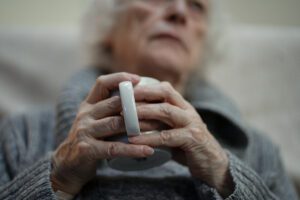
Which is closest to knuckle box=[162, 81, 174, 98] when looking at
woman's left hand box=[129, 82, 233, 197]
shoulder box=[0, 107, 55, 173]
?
woman's left hand box=[129, 82, 233, 197]

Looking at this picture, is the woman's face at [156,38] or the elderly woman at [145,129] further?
the woman's face at [156,38]

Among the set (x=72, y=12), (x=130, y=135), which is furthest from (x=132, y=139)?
(x=72, y=12)

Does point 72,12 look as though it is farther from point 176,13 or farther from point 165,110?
point 165,110

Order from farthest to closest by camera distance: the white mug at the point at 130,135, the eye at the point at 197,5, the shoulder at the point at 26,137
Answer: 1. the eye at the point at 197,5
2. the shoulder at the point at 26,137
3. the white mug at the point at 130,135

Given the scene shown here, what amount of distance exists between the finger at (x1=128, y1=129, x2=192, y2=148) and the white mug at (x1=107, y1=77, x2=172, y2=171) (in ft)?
0.06

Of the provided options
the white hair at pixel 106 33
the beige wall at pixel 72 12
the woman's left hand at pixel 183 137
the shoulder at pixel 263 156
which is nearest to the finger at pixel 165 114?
the woman's left hand at pixel 183 137

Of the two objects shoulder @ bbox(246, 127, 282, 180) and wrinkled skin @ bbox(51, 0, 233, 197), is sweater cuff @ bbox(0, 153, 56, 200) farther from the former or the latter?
shoulder @ bbox(246, 127, 282, 180)

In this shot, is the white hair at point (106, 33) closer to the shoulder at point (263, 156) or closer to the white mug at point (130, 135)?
the shoulder at point (263, 156)

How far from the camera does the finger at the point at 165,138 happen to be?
1.81ft

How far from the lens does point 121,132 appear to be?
0.57 metres

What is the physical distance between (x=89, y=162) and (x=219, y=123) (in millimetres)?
394

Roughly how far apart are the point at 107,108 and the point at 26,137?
0.36 m

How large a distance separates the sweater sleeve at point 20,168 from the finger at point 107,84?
14cm

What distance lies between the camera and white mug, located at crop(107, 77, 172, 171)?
1.68 ft
